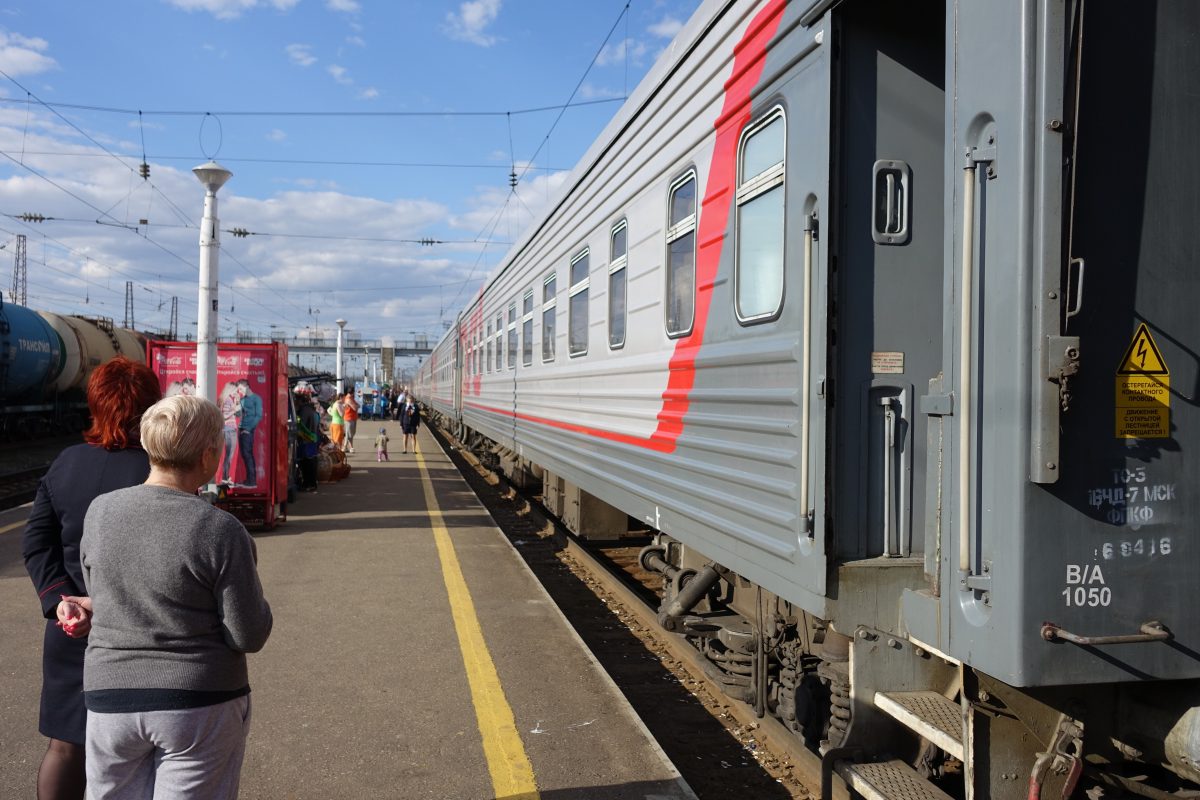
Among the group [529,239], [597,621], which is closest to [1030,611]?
[597,621]

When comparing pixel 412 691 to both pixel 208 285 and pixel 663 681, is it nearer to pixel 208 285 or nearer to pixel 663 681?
pixel 663 681

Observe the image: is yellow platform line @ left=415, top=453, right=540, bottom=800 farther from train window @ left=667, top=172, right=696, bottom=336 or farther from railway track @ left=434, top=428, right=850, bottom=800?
train window @ left=667, top=172, right=696, bottom=336

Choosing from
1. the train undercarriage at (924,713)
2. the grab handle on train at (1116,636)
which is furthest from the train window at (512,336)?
the grab handle on train at (1116,636)

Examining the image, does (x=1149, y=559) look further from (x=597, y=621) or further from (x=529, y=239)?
(x=529, y=239)

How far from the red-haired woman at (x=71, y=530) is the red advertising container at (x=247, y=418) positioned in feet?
25.3

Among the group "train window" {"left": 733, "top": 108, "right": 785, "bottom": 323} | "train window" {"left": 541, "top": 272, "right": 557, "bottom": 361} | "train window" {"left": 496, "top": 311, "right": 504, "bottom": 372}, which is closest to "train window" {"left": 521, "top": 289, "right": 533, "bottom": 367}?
"train window" {"left": 541, "top": 272, "right": 557, "bottom": 361}

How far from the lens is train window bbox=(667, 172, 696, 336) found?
516 centimetres

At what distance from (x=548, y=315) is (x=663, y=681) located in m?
4.30

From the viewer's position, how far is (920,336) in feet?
12.4

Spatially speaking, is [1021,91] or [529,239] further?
[529,239]

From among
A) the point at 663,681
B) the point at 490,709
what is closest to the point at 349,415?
the point at 663,681

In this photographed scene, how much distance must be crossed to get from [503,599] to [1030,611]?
18.6 ft

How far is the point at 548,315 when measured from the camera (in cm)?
969

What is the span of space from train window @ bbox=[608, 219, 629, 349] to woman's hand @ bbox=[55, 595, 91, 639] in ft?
13.7
